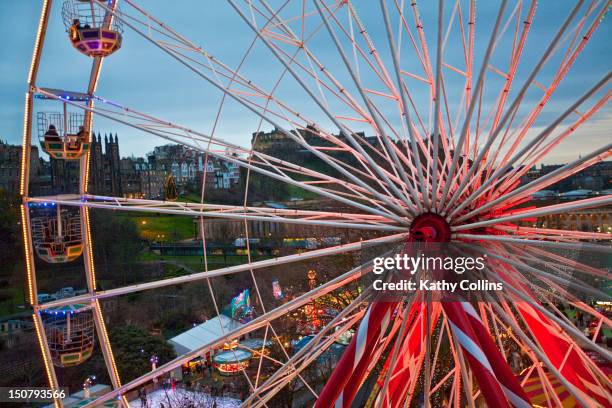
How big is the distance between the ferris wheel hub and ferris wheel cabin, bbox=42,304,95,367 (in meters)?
5.37

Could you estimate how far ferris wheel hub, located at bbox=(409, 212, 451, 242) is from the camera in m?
6.28

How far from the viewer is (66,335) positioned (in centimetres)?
948

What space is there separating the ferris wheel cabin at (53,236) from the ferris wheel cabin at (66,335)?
3.00 feet

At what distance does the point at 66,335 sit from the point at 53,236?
160cm

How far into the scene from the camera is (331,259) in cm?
2192

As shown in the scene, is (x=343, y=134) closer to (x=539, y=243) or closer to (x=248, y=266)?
(x=248, y=266)

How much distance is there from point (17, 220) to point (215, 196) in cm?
1821

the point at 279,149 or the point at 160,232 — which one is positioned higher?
the point at 279,149

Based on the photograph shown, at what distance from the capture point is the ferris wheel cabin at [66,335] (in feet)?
30.6

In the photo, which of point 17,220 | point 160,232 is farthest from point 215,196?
point 17,220

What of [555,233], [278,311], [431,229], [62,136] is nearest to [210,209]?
[278,311]

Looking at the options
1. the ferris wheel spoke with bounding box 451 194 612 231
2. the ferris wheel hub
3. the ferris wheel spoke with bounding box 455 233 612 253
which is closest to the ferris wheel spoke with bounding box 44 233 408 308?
the ferris wheel hub

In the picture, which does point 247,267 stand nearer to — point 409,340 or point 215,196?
point 409,340

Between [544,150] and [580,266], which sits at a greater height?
[544,150]
